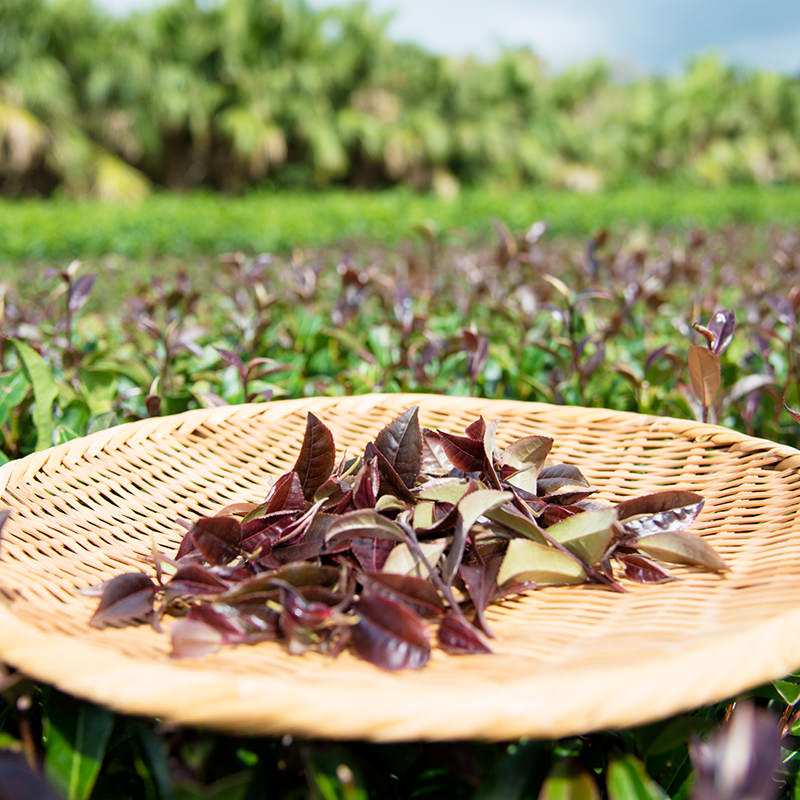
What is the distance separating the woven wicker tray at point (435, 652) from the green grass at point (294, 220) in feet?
12.3

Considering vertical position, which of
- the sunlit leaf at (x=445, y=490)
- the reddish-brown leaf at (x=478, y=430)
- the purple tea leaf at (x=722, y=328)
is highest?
the purple tea leaf at (x=722, y=328)

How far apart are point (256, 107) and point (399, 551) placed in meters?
16.6

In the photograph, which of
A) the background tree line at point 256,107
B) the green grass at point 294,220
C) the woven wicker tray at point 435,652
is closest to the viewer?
the woven wicker tray at point 435,652

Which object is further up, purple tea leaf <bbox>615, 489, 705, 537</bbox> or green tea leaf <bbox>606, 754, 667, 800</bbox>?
purple tea leaf <bbox>615, 489, 705, 537</bbox>

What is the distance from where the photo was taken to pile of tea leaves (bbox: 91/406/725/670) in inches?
36.4

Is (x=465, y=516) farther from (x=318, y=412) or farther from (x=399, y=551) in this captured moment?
(x=318, y=412)

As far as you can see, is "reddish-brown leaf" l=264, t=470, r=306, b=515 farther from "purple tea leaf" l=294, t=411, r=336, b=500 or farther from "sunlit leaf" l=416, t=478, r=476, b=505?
"sunlit leaf" l=416, t=478, r=476, b=505

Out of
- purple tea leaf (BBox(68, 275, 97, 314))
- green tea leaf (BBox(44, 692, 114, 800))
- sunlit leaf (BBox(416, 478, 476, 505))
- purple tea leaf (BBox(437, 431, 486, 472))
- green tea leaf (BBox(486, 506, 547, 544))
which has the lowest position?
green tea leaf (BBox(44, 692, 114, 800))

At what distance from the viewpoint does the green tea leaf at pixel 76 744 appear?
0.79 meters

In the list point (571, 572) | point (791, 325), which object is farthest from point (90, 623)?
point (791, 325)

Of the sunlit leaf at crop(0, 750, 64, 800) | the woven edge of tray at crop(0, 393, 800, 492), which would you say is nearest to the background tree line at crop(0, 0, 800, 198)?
the woven edge of tray at crop(0, 393, 800, 492)

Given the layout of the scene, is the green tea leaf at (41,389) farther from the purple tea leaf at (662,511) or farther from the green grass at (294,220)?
the green grass at (294,220)

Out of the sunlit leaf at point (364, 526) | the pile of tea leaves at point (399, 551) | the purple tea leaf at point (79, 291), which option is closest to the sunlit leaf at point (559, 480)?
the pile of tea leaves at point (399, 551)

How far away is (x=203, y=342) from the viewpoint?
2215mm
